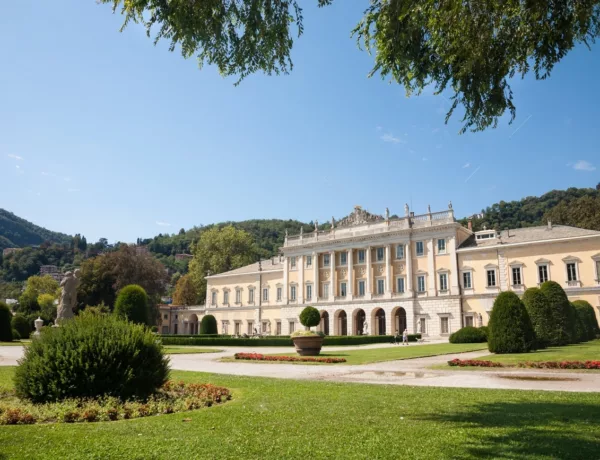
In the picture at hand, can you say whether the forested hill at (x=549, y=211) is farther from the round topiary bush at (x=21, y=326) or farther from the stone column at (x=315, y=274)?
the round topiary bush at (x=21, y=326)

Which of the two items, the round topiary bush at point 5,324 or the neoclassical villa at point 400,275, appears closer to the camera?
the round topiary bush at point 5,324

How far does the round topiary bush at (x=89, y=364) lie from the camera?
8922 mm

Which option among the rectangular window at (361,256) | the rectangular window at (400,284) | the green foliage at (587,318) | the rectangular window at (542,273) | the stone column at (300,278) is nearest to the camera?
the green foliage at (587,318)

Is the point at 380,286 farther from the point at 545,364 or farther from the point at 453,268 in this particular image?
the point at 545,364

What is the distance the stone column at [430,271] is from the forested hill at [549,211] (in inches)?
770

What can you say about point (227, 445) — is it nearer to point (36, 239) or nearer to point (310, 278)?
point (310, 278)

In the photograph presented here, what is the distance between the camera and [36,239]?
623ft

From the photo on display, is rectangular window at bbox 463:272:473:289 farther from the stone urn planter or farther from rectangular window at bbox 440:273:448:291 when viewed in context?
the stone urn planter

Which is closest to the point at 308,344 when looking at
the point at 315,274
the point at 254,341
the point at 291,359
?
the point at 291,359

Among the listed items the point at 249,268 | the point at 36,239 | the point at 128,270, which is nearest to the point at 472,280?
the point at 249,268

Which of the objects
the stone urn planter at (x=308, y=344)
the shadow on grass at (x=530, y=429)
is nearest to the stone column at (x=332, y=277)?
the stone urn planter at (x=308, y=344)

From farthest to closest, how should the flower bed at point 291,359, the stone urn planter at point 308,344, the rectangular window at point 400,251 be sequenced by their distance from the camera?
the rectangular window at point 400,251 < the stone urn planter at point 308,344 < the flower bed at point 291,359

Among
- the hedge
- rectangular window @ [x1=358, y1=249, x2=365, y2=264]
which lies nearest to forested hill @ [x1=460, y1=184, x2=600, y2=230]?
rectangular window @ [x1=358, y1=249, x2=365, y2=264]

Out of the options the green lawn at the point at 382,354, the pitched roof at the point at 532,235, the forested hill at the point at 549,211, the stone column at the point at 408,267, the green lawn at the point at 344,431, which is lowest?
the green lawn at the point at 382,354
